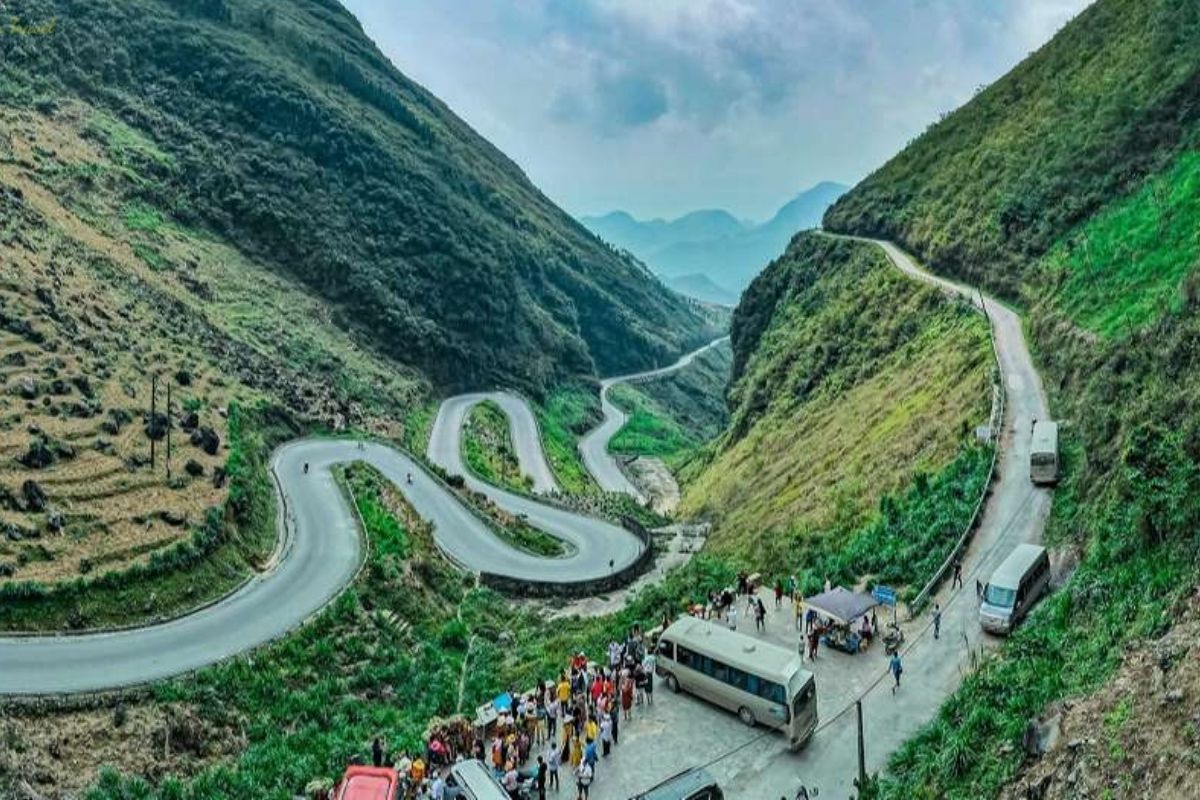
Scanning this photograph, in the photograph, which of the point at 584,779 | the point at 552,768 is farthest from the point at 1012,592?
the point at 552,768

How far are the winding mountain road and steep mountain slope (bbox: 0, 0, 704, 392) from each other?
106ft

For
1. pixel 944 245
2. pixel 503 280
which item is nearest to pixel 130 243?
pixel 503 280

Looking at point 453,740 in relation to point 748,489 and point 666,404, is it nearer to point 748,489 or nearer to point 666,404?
point 748,489

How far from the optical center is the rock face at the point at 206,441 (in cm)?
4475

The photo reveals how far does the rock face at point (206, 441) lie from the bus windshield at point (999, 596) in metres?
36.5

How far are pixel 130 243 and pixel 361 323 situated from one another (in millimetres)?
27283

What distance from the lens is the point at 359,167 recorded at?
387 ft

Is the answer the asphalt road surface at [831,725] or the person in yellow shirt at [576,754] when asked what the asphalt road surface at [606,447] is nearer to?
the asphalt road surface at [831,725]

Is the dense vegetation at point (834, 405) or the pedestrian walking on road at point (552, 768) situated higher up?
the dense vegetation at point (834, 405)

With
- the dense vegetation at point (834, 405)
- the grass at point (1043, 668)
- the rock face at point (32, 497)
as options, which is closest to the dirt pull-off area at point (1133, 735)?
the grass at point (1043, 668)

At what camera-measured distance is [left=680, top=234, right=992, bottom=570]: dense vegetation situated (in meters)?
39.1

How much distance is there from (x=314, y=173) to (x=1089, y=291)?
9270 centimetres

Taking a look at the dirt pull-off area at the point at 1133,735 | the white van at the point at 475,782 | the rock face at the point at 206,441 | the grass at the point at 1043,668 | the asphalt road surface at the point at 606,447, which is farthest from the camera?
the asphalt road surface at the point at 606,447

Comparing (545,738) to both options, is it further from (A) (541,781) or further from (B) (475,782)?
(B) (475,782)
